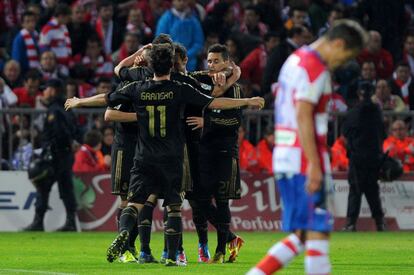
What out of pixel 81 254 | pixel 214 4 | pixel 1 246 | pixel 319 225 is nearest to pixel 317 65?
pixel 319 225

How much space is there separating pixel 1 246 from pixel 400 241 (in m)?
5.82

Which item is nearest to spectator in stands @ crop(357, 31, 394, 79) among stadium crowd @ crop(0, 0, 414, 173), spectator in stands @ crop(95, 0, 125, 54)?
stadium crowd @ crop(0, 0, 414, 173)

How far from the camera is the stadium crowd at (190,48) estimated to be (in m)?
21.2

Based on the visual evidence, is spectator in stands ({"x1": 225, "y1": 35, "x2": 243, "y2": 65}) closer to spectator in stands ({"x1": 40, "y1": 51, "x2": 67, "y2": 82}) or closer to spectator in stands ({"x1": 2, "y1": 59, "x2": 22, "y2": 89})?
spectator in stands ({"x1": 40, "y1": 51, "x2": 67, "y2": 82})

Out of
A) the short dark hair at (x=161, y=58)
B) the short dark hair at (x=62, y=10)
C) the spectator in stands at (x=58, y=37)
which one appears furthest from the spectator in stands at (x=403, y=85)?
the short dark hair at (x=161, y=58)

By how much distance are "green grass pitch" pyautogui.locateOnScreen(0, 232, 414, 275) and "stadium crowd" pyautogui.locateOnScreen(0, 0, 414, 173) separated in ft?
Answer: 6.11

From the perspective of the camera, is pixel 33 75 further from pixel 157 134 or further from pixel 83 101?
pixel 157 134

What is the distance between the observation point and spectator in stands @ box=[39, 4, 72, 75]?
76.5 feet

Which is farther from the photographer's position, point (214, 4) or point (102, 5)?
point (214, 4)

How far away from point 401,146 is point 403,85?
2236 millimetres

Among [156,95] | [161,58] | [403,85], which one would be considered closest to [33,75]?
[403,85]

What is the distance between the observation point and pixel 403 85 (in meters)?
23.5

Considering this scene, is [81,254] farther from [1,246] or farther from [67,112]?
[67,112]

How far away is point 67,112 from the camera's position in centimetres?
2031
